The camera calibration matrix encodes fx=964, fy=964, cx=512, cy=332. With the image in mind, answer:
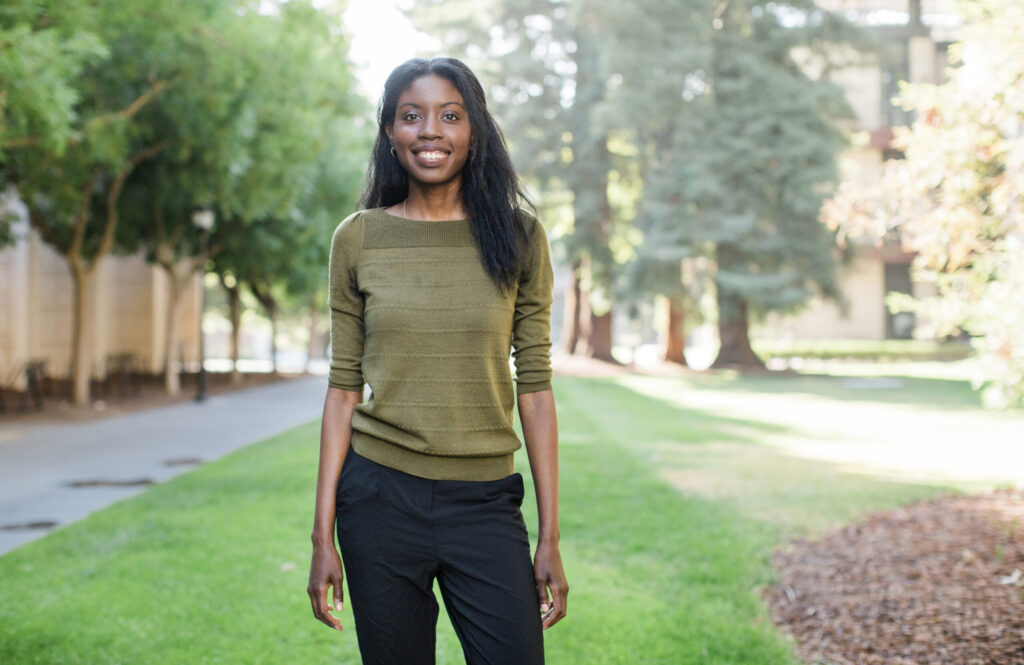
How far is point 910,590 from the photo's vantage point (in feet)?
18.6

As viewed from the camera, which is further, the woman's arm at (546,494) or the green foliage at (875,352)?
the green foliage at (875,352)

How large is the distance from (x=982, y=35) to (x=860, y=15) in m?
43.2

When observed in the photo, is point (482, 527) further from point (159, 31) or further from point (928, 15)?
point (928, 15)

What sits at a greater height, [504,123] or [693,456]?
[504,123]

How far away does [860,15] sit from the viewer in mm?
45812

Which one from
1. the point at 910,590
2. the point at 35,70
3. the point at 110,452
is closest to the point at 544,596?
the point at 910,590

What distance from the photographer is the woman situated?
239cm

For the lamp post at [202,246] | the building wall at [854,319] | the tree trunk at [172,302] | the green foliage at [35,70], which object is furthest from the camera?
the building wall at [854,319]

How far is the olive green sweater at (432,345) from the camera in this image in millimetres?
2402

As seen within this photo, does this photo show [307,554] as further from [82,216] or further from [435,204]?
[82,216]

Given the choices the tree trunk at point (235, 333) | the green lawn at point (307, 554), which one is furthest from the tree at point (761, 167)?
the green lawn at point (307, 554)

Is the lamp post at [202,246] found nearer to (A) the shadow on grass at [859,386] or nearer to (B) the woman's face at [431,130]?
(A) the shadow on grass at [859,386]

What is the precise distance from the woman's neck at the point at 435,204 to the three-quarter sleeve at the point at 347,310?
0.16 meters

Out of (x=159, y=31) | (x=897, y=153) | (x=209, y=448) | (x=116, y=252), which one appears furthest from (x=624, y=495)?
(x=897, y=153)
